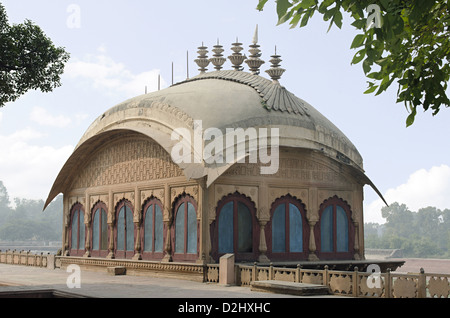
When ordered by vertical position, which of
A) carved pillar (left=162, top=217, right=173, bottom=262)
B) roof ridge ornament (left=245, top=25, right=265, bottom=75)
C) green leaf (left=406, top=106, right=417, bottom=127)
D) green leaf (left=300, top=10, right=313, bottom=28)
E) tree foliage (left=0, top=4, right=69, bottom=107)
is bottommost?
carved pillar (left=162, top=217, right=173, bottom=262)

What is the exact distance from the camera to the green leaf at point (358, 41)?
744 cm

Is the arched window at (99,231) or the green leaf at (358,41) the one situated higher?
the green leaf at (358,41)

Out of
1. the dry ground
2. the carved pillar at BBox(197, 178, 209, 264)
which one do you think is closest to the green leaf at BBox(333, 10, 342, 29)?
the carved pillar at BBox(197, 178, 209, 264)

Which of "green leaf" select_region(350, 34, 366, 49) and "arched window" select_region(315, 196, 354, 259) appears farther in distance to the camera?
"arched window" select_region(315, 196, 354, 259)

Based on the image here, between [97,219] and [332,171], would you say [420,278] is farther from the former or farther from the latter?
[97,219]

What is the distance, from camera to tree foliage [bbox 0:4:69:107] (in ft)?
58.4

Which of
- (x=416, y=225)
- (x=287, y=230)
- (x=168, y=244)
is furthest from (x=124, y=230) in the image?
(x=416, y=225)

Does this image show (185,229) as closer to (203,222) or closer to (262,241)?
(203,222)

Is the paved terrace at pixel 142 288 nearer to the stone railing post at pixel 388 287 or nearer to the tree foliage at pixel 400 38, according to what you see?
the stone railing post at pixel 388 287

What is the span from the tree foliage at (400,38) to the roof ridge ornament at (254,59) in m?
14.9

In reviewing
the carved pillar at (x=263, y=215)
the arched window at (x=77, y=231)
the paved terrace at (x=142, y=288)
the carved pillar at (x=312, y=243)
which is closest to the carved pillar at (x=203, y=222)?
the paved terrace at (x=142, y=288)

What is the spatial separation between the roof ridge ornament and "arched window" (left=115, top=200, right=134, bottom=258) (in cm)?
710

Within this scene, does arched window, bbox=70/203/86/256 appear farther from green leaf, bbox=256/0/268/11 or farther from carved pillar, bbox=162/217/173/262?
green leaf, bbox=256/0/268/11
